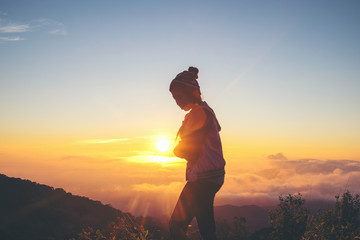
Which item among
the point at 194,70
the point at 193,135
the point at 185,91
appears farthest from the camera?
the point at 194,70

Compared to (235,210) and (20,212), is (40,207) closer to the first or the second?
(20,212)

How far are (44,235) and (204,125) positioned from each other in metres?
31.4

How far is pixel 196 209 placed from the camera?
10.6ft

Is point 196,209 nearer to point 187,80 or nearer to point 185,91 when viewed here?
point 185,91

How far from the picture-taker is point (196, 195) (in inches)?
126

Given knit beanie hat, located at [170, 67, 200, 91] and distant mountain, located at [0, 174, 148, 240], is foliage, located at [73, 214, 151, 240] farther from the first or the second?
distant mountain, located at [0, 174, 148, 240]

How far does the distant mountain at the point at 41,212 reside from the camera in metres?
29.2

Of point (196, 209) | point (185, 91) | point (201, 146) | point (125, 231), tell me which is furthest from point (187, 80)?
point (125, 231)

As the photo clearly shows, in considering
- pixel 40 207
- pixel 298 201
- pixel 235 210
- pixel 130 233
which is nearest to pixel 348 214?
pixel 298 201

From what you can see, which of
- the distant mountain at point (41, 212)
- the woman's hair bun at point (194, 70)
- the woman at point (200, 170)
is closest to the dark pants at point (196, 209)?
the woman at point (200, 170)

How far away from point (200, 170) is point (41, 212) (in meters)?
37.5

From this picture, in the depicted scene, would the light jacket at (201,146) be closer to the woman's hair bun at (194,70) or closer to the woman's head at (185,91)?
the woman's head at (185,91)

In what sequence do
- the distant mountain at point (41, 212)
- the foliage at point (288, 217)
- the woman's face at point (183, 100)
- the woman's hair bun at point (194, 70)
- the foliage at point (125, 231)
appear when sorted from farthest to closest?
the distant mountain at point (41, 212) < the foliage at point (288, 217) < the foliage at point (125, 231) < the woman's hair bun at point (194, 70) < the woman's face at point (183, 100)

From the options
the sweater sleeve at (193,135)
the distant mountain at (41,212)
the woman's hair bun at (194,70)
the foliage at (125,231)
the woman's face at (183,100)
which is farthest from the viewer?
the distant mountain at (41,212)
